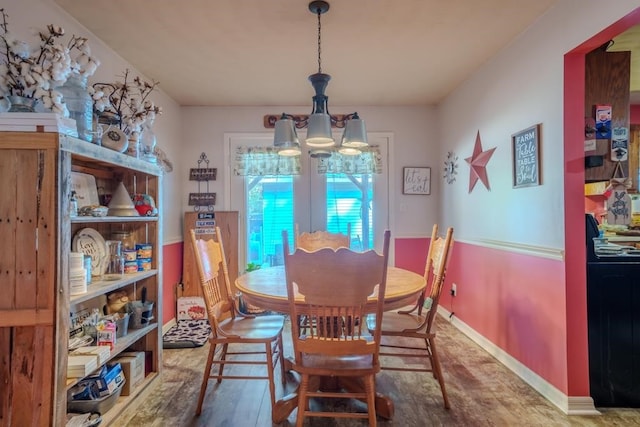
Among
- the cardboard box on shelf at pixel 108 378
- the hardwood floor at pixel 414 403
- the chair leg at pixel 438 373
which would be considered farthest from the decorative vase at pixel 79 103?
the chair leg at pixel 438 373

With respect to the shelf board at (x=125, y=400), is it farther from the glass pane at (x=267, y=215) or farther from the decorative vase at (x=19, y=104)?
the glass pane at (x=267, y=215)

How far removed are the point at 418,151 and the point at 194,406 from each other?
3.36 m

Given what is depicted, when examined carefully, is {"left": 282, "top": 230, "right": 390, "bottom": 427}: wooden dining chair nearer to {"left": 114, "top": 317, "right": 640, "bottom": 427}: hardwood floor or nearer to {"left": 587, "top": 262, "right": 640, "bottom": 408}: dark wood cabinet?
{"left": 114, "top": 317, "right": 640, "bottom": 427}: hardwood floor

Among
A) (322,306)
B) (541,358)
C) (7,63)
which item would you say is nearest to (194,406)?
(322,306)

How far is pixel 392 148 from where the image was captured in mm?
4039

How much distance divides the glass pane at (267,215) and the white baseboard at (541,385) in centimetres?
224

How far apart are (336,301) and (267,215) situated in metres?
2.65

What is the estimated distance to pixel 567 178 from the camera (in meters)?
2.00

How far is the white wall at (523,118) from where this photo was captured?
6.54 feet

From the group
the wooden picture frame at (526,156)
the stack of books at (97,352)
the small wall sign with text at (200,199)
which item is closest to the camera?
the stack of books at (97,352)

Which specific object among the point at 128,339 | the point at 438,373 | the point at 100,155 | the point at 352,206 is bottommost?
the point at 438,373

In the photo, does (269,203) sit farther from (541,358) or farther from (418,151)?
(541,358)

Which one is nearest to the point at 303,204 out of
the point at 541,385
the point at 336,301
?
the point at 336,301

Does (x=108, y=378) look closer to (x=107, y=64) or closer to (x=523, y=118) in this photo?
(x=107, y=64)
